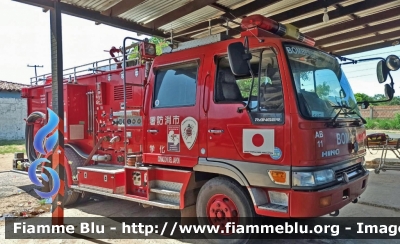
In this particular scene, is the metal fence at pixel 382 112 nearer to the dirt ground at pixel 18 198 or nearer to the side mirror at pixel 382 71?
the side mirror at pixel 382 71

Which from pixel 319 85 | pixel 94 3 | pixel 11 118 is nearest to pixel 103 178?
pixel 94 3

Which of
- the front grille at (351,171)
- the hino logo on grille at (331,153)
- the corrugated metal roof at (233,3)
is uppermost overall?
the corrugated metal roof at (233,3)

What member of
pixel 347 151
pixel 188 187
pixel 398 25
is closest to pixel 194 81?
pixel 188 187

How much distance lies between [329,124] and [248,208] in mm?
1274

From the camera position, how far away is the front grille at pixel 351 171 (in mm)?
3568

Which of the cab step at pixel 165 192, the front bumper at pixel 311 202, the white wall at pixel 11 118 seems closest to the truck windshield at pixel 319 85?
the front bumper at pixel 311 202

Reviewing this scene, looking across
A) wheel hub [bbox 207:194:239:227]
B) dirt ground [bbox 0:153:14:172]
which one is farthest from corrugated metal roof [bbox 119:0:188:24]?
dirt ground [bbox 0:153:14:172]

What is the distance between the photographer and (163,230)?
460 centimetres

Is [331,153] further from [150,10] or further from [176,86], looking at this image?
[150,10]

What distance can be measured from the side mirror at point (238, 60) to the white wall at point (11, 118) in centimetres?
2276

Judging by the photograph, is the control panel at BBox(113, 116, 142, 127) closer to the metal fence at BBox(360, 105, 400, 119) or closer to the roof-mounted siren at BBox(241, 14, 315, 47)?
the roof-mounted siren at BBox(241, 14, 315, 47)

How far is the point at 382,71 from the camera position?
4.21 m

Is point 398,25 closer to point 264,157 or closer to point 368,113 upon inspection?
point 264,157

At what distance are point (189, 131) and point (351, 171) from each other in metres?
2.06
